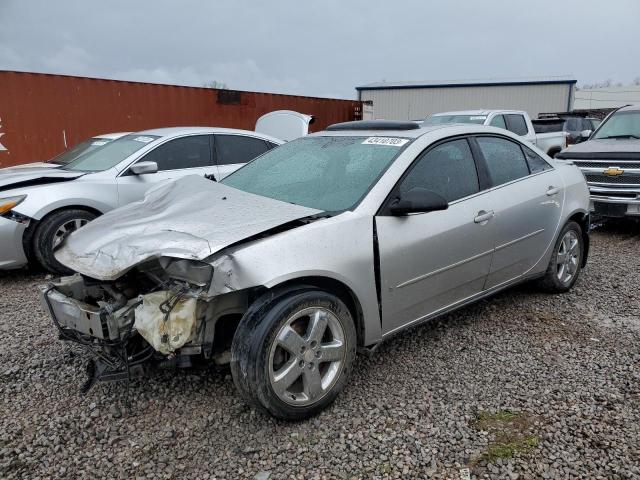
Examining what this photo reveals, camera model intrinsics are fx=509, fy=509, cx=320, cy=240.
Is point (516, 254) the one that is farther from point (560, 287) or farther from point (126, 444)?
point (126, 444)

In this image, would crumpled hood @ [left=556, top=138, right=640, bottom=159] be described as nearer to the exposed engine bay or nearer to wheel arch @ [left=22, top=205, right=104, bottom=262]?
the exposed engine bay

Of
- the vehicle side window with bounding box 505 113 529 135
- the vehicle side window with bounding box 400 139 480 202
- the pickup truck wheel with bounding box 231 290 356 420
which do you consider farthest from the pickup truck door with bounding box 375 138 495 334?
the vehicle side window with bounding box 505 113 529 135

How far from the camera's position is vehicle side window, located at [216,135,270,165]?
254 inches

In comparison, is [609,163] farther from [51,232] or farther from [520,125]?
[51,232]

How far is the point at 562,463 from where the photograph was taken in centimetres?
239

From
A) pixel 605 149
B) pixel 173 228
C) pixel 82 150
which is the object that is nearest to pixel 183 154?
pixel 82 150

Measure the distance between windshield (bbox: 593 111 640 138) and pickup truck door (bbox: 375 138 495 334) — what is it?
5616mm

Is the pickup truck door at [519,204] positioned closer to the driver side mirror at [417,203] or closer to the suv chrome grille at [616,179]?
the driver side mirror at [417,203]

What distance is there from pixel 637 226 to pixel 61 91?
10.9 meters

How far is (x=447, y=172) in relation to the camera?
351cm

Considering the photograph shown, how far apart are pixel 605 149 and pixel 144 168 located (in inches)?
248

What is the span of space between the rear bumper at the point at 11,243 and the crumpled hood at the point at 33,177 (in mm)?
464

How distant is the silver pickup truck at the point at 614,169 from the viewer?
6.80 metres

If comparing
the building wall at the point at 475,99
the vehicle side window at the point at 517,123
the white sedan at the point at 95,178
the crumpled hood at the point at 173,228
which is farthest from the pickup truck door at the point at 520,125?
the building wall at the point at 475,99
